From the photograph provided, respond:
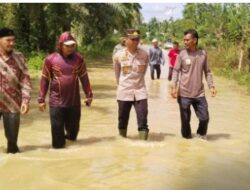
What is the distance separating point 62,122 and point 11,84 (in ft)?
3.10

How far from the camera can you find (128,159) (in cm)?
703

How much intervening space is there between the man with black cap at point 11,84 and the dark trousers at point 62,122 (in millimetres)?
573

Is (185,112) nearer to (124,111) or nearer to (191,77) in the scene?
(191,77)

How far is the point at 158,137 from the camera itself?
28.2ft

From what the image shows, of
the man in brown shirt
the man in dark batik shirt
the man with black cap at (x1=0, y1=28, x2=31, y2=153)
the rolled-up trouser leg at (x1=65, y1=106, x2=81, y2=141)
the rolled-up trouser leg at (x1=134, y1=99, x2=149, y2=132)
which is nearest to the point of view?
the man with black cap at (x1=0, y1=28, x2=31, y2=153)

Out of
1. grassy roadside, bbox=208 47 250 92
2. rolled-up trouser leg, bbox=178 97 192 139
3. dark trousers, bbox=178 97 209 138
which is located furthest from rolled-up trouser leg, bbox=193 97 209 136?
grassy roadside, bbox=208 47 250 92

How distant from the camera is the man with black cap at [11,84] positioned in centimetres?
653

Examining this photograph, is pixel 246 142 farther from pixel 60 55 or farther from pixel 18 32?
pixel 18 32

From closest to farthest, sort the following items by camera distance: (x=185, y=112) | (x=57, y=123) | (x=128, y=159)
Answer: (x=128, y=159), (x=57, y=123), (x=185, y=112)

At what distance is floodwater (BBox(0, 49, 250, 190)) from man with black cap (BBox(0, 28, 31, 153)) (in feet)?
1.84

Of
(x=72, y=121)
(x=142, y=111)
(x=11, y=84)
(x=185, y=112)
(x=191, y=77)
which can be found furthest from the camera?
(x=185, y=112)

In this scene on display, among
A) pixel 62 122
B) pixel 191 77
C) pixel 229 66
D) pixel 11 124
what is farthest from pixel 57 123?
pixel 229 66

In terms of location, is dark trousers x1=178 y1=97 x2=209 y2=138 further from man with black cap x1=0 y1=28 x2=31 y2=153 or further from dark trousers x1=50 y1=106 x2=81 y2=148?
man with black cap x1=0 y1=28 x2=31 y2=153

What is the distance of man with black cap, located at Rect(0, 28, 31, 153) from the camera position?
21.4 ft
